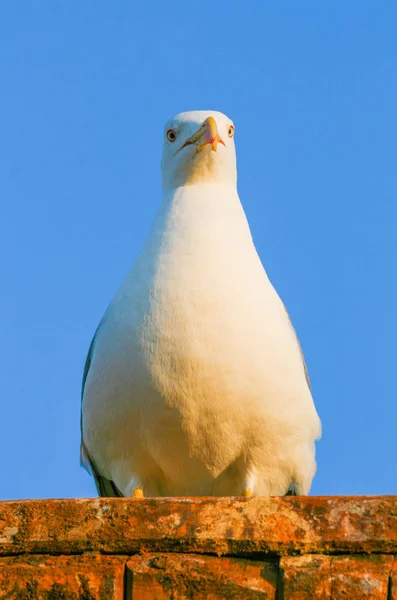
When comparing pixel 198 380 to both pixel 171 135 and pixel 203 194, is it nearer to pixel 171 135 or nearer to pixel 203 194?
pixel 203 194

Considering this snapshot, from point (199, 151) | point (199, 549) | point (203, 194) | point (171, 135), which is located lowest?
point (199, 549)

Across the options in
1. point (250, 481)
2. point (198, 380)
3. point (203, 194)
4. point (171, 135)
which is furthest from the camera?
point (171, 135)

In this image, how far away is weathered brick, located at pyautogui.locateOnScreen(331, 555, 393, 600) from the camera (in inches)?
152

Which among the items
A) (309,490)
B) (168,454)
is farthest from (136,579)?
(309,490)

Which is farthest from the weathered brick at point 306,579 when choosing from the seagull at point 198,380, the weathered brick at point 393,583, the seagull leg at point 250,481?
the seagull leg at point 250,481

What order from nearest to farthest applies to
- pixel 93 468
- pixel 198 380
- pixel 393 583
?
pixel 393 583
pixel 198 380
pixel 93 468

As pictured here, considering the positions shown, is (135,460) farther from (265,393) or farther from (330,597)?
(330,597)

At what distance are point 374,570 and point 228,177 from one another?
13.2ft

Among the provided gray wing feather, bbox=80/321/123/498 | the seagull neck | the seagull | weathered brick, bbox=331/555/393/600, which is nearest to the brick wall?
weathered brick, bbox=331/555/393/600

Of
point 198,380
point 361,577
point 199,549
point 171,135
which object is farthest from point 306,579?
point 171,135

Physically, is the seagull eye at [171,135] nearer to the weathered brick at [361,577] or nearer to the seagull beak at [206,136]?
the seagull beak at [206,136]

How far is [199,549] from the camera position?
407 cm

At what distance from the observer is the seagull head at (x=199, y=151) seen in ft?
24.3

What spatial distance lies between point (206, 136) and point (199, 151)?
0.38 feet
